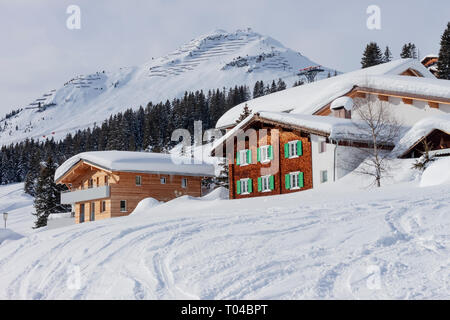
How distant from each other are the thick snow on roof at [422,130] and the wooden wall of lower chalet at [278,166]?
4863 mm

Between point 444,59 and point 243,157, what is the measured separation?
35.9m

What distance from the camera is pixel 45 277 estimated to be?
41.3ft

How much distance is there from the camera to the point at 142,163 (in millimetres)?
44000

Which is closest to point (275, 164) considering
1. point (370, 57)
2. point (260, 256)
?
point (260, 256)

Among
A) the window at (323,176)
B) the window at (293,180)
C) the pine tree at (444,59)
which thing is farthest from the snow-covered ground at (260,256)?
the pine tree at (444,59)

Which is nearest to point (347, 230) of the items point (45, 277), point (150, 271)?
point (150, 271)

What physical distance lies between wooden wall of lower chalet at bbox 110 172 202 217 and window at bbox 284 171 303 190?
14.8 metres

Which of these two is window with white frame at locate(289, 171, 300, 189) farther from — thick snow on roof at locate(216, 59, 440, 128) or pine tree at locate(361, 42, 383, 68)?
pine tree at locate(361, 42, 383, 68)

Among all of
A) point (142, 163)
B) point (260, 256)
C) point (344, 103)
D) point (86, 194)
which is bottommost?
point (86, 194)

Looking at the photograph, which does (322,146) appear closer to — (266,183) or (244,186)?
(266,183)

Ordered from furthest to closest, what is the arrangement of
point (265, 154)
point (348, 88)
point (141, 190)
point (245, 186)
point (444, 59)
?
point (444, 59) → point (141, 190) → point (245, 186) → point (348, 88) → point (265, 154)

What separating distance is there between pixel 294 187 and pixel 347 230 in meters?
19.4

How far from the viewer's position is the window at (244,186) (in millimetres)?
35469
